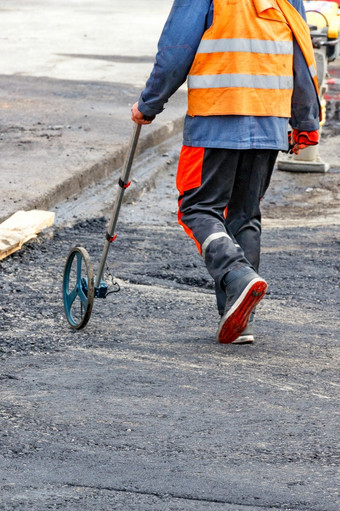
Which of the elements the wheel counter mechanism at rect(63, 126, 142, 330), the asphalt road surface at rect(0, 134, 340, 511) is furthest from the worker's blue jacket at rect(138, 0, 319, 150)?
the asphalt road surface at rect(0, 134, 340, 511)

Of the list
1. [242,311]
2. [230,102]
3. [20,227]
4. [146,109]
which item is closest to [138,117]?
[146,109]

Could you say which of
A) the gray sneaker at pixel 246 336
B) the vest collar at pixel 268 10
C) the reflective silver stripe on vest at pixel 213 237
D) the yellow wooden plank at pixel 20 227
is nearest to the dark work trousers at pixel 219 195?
the reflective silver stripe on vest at pixel 213 237

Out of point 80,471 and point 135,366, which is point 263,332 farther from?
point 80,471

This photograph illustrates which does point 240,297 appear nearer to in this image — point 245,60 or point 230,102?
point 230,102

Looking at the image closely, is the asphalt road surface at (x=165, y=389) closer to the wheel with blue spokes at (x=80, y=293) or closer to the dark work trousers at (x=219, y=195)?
the wheel with blue spokes at (x=80, y=293)

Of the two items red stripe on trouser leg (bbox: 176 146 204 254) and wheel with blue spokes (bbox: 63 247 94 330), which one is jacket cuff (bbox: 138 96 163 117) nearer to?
red stripe on trouser leg (bbox: 176 146 204 254)

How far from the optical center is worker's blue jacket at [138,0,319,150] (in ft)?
14.0

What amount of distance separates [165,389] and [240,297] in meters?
0.56

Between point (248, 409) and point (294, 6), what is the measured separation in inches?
73.5

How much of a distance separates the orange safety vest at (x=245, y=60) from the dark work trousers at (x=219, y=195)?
0.69ft

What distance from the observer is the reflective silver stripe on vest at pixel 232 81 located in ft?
14.3

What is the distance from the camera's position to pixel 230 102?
14.3 feet

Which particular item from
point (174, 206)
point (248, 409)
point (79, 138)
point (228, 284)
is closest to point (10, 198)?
point (174, 206)

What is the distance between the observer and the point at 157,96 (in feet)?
14.5
